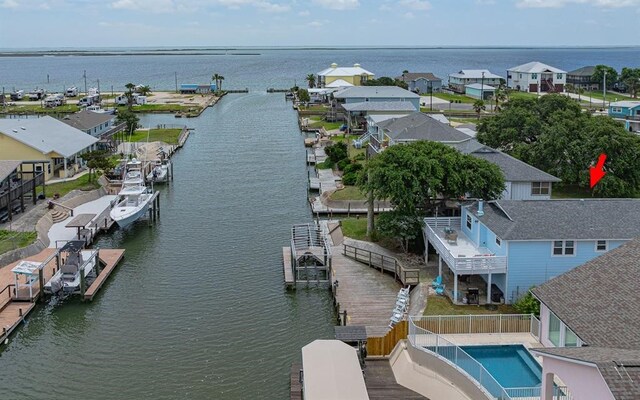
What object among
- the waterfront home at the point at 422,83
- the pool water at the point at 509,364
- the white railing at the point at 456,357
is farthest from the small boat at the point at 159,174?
the waterfront home at the point at 422,83

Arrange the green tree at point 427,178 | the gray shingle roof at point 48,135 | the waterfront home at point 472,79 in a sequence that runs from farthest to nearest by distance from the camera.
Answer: the waterfront home at point 472,79 < the gray shingle roof at point 48,135 < the green tree at point 427,178

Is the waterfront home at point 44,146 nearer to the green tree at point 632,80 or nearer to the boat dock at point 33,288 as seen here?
the boat dock at point 33,288

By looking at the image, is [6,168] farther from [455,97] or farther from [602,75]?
[602,75]

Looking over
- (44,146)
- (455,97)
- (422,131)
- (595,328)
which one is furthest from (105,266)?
(455,97)

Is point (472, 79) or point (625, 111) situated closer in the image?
point (625, 111)

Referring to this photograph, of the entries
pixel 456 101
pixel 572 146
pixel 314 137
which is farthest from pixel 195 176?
pixel 456 101

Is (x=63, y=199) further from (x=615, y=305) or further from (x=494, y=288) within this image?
(x=615, y=305)

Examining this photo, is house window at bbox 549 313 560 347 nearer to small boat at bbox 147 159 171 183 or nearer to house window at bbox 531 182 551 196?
house window at bbox 531 182 551 196
